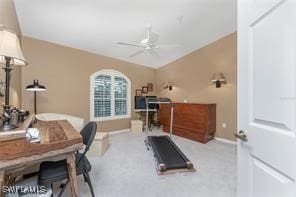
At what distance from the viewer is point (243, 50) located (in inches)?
46.1

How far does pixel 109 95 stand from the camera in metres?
5.71

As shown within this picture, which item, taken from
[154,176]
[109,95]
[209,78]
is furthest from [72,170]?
[209,78]

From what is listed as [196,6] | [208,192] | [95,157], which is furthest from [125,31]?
[208,192]

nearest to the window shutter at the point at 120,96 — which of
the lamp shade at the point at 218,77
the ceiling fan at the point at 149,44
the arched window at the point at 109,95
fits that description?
the arched window at the point at 109,95

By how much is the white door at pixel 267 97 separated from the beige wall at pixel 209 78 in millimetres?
3435

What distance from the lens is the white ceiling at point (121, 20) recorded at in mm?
3064

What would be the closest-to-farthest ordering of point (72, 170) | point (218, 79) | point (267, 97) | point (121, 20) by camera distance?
1. point (267, 97)
2. point (72, 170)
3. point (121, 20)
4. point (218, 79)

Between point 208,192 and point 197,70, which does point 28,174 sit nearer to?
point 208,192

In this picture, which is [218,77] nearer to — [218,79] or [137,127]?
[218,79]

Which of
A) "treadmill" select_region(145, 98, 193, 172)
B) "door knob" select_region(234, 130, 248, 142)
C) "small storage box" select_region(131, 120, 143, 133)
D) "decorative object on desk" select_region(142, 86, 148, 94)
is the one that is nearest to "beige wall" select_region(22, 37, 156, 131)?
"small storage box" select_region(131, 120, 143, 133)

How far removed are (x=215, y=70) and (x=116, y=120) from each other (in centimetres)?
342

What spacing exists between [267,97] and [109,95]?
5143mm

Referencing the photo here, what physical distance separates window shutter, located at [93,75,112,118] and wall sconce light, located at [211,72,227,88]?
125 inches

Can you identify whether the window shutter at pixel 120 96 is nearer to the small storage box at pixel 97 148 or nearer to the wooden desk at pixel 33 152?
the small storage box at pixel 97 148
